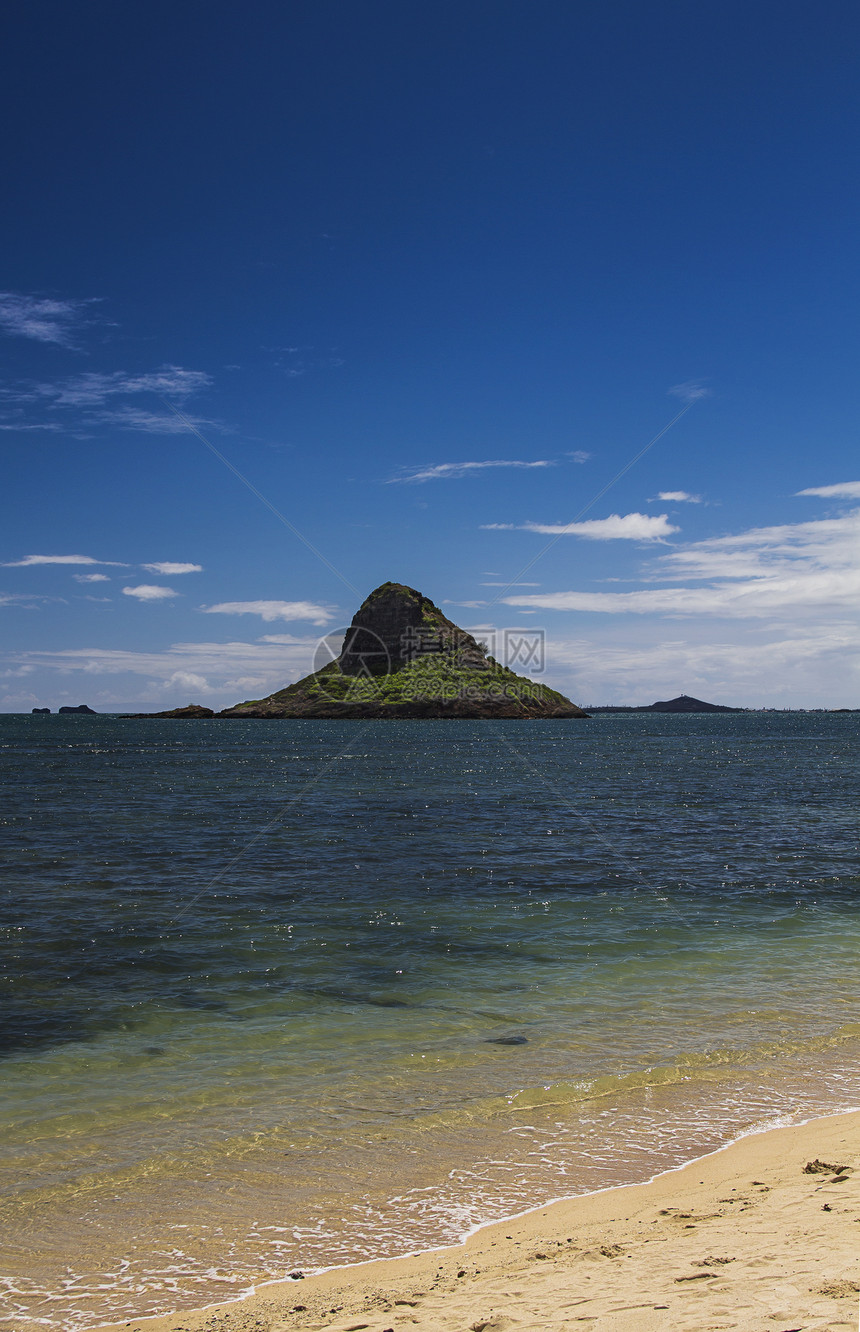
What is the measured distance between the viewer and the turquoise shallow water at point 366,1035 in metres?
7.46

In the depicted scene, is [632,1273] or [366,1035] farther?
[366,1035]

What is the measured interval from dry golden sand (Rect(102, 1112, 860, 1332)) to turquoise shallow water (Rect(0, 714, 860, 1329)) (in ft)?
1.49

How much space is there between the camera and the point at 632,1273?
5.90 meters

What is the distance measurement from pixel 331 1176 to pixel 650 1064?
488 cm

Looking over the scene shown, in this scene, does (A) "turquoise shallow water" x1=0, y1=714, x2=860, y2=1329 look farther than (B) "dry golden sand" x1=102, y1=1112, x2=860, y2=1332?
Yes

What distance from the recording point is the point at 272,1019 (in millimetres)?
12875

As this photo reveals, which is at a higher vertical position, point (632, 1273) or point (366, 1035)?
point (632, 1273)

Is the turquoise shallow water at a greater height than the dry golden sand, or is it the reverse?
the dry golden sand

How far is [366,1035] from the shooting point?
12.2 meters

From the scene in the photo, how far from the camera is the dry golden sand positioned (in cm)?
518

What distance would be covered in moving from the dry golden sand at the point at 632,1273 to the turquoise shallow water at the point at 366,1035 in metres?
0.45

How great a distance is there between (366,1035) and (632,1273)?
A: 270 inches

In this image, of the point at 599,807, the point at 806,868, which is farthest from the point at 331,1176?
the point at 599,807

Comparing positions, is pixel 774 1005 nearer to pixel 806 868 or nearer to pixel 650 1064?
pixel 650 1064
